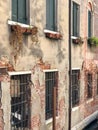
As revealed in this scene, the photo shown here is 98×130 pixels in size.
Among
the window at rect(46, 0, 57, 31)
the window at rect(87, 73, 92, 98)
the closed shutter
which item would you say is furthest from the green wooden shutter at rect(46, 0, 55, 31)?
the window at rect(87, 73, 92, 98)

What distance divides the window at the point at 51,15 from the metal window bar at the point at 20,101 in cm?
235

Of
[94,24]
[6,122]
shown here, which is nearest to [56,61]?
[6,122]

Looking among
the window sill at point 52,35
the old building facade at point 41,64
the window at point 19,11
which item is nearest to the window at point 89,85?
the old building facade at point 41,64

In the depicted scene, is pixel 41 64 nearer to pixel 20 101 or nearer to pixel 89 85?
pixel 20 101

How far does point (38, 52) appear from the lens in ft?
38.7

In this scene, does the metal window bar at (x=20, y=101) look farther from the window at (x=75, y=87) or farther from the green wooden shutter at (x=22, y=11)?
the window at (x=75, y=87)

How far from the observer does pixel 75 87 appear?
1580 cm

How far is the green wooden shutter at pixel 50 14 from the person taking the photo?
42.0 feet

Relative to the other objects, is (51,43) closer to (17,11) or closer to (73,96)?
(17,11)

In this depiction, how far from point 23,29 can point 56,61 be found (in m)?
3.16

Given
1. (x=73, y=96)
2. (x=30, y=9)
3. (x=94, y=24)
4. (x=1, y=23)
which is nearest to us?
(x=1, y=23)

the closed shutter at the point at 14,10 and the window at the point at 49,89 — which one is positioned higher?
the closed shutter at the point at 14,10

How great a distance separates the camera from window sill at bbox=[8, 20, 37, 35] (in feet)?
33.0

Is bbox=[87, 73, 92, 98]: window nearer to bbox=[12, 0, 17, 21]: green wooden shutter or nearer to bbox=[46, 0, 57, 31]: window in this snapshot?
bbox=[46, 0, 57, 31]: window
